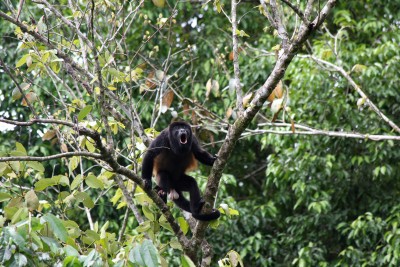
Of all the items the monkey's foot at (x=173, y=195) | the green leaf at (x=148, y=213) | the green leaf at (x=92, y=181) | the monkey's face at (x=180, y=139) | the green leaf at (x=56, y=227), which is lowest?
the monkey's foot at (x=173, y=195)

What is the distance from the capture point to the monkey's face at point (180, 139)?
5.14m

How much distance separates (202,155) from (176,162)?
1.21 ft

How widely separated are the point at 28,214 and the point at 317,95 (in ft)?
17.7

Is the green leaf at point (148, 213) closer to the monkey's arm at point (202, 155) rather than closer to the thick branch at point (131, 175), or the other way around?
the thick branch at point (131, 175)

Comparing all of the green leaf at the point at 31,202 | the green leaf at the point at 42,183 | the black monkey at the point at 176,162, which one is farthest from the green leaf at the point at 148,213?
the green leaf at the point at 31,202

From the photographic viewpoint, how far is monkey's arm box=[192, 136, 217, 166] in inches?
202

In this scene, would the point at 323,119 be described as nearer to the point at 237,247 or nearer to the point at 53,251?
the point at 237,247

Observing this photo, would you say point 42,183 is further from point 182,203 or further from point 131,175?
point 182,203

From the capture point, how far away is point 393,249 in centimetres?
739

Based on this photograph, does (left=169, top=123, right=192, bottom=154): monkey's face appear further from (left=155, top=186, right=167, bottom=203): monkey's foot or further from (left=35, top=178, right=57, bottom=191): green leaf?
(left=35, top=178, right=57, bottom=191): green leaf

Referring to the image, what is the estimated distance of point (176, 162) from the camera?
5.50 meters

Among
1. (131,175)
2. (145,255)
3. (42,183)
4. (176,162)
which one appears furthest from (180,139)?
(145,255)

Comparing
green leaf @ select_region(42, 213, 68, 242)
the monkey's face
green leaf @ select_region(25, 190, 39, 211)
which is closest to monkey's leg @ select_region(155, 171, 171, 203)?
the monkey's face

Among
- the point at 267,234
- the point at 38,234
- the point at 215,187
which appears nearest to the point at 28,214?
the point at 38,234
